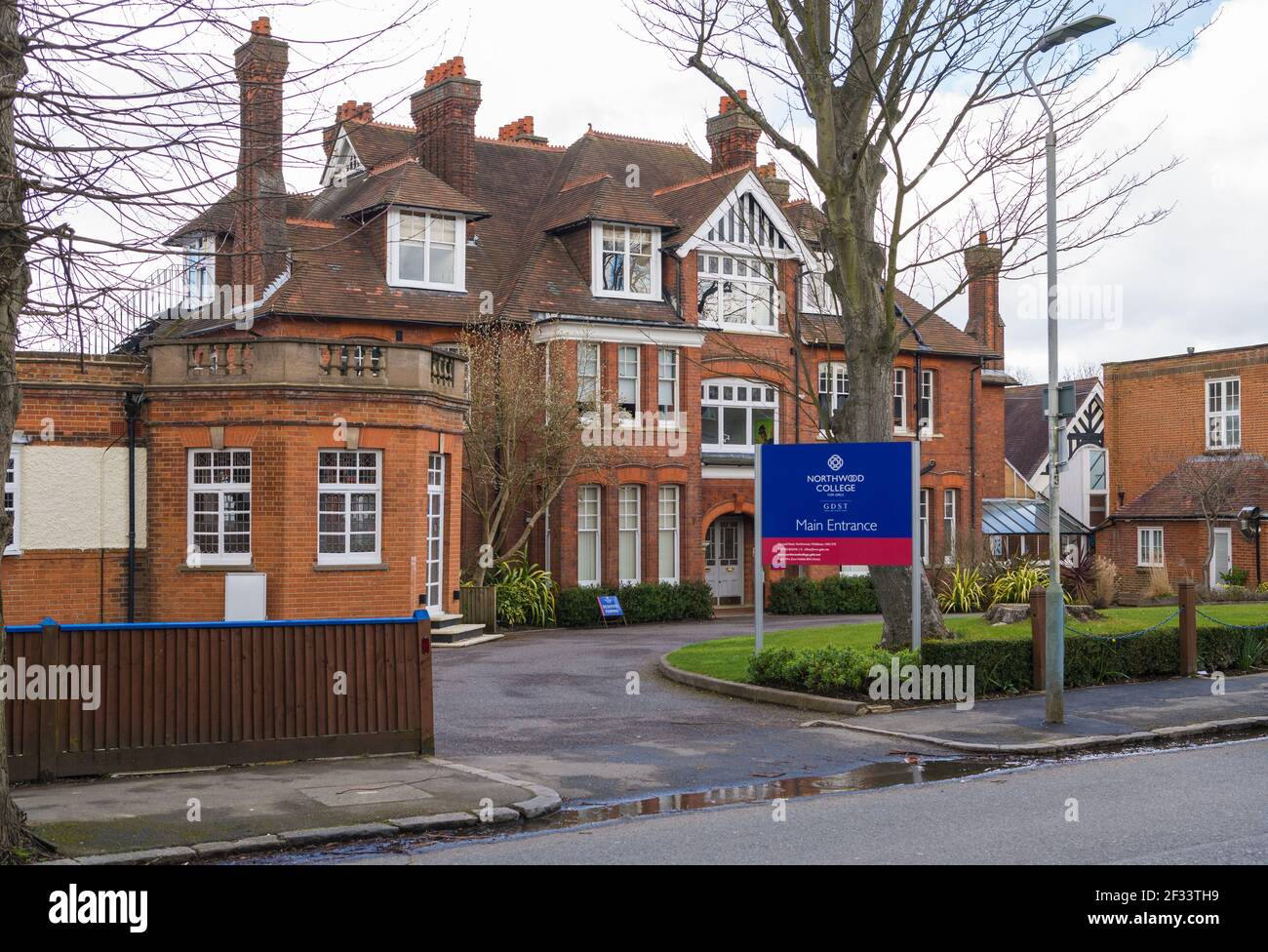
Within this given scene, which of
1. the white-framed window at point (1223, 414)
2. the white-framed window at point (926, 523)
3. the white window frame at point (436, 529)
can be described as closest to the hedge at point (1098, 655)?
the white window frame at point (436, 529)

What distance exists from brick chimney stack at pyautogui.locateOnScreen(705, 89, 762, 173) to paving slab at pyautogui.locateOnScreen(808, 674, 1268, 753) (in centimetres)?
2309

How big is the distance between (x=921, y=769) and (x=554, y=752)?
368 cm

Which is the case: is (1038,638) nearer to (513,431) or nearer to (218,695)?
(218,695)

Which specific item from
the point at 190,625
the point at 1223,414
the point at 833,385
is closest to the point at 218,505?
the point at 190,625

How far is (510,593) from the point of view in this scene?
92.4 feet

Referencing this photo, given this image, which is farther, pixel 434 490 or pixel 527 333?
pixel 527 333

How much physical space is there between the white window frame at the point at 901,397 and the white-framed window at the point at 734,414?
4.75 metres

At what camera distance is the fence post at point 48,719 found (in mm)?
10836

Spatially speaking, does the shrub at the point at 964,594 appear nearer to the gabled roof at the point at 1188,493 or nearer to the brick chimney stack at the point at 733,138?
the gabled roof at the point at 1188,493

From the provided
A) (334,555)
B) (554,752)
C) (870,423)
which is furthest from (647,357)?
(554,752)

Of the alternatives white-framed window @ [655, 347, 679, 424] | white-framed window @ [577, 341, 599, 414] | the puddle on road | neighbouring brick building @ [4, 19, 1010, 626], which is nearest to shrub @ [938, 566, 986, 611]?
neighbouring brick building @ [4, 19, 1010, 626]

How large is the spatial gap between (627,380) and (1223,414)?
23152 mm

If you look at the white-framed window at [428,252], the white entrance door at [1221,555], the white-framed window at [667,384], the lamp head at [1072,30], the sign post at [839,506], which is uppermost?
the white-framed window at [428,252]

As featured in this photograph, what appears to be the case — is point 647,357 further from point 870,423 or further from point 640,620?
point 870,423
